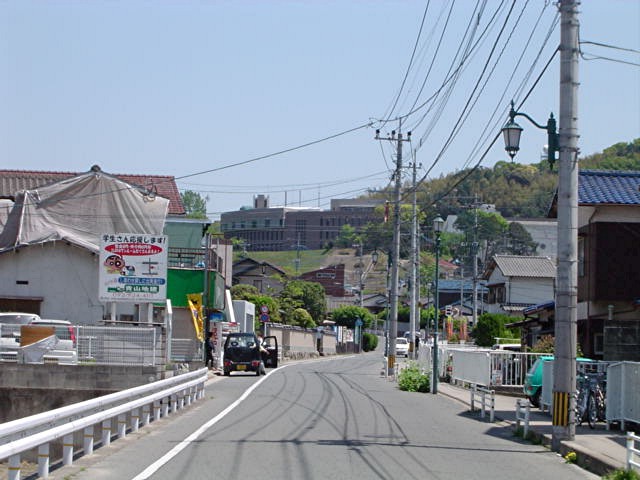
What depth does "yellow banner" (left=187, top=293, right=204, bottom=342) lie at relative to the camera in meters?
45.4

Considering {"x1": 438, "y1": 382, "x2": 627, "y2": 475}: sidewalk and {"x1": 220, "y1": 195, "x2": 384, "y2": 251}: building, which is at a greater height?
{"x1": 220, "y1": 195, "x2": 384, "y2": 251}: building

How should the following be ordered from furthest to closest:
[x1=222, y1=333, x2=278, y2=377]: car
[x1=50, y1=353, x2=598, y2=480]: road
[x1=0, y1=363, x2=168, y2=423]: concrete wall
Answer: [x1=222, y1=333, x2=278, y2=377]: car, [x1=0, y1=363, x2=168, y2=423]: concrete wall, [x1=50, y1=353, x2=598, y2=480]: road

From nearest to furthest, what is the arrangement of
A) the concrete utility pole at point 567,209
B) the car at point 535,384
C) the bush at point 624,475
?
1. the bush at point 624,475
2. the concrete utility pole at point 567,209
3. the car at point 535,384

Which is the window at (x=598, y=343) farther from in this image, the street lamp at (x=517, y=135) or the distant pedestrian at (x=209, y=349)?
the distant pedestrian at (x=209, y=349)

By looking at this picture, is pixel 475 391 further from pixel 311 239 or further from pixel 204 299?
pixel 311 239

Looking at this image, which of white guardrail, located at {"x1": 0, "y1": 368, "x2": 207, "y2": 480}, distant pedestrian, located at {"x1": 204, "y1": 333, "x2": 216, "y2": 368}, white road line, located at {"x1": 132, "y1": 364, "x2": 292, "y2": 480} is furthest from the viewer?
distant pedestrian, located at {"x1": 204, "y1": 333, "x2": 216, "y2": 368}

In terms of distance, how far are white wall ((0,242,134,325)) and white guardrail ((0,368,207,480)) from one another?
71.0 ft

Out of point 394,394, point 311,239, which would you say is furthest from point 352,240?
point 394,394

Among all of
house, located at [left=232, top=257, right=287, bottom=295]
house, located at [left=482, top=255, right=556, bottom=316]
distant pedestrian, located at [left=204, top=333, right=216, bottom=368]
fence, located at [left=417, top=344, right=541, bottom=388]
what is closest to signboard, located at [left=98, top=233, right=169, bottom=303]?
fence, located at [left=417, top=344, right=541, bottom=388]

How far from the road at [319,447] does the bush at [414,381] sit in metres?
8.59

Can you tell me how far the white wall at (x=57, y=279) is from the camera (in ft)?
144

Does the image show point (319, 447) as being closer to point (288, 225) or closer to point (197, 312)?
point (197, 312)

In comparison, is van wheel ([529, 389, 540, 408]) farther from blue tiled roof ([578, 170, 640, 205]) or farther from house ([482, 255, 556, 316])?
house ([482, 255, 556, 316])

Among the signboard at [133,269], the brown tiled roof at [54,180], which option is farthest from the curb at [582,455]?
the brown tiled roof at [54,180]
